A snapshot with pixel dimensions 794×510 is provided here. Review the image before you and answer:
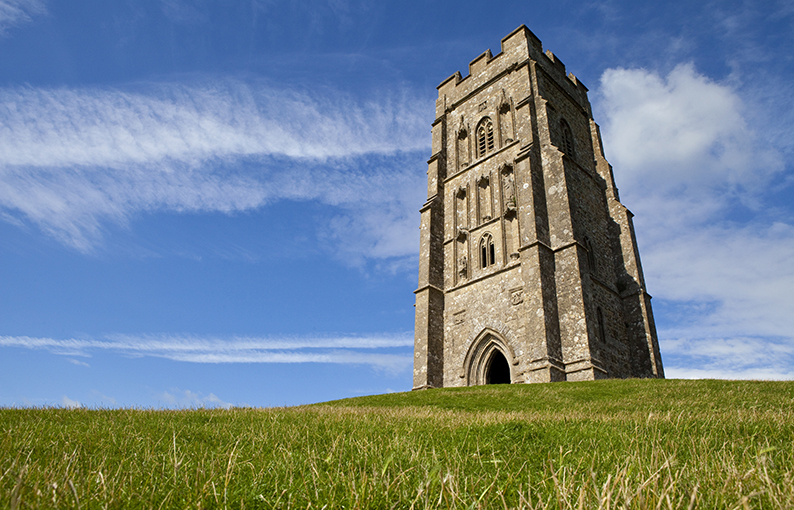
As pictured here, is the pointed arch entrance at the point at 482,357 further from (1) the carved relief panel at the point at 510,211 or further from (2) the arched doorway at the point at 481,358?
(1) the carved relief panel at the point at 510,211

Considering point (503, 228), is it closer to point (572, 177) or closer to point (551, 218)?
point (551, 218)

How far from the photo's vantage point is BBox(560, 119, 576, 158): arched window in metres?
28.4

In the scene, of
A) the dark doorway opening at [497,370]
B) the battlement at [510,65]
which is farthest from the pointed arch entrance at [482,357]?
the battlement at [510,65]

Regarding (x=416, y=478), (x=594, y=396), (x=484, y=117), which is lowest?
(x=416, y=478)

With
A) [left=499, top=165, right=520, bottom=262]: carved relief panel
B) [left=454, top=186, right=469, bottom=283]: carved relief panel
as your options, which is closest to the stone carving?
[left=499, top=165, right=520, bottom=262]: carved relief panel

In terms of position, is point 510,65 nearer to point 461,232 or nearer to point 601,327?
point 461,232

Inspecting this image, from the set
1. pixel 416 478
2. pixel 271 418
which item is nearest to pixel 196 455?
pixel 416 478

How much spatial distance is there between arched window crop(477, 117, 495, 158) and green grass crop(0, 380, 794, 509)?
69.2 feet

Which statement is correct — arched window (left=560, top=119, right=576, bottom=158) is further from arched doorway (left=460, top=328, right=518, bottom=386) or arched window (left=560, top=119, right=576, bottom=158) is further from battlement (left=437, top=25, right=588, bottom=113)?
arched doorway (left=460, top=328, right=518, bottom=386)

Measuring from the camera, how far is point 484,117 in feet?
97.9

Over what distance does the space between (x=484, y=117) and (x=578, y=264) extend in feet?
42.9

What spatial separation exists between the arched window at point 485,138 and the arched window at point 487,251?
625 cm

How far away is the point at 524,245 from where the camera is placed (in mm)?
22156

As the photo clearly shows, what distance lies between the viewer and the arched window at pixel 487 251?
25.2 m
